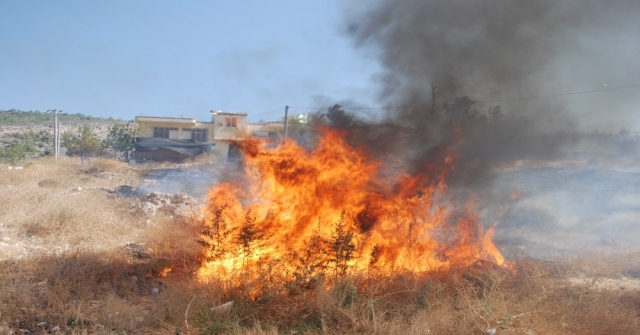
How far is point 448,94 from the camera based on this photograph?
456 inches

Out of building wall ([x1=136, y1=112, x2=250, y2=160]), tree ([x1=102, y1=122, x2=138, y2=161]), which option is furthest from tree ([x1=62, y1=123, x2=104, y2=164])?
building wall ([x1=136, y1=112, x2=250, y2=160])

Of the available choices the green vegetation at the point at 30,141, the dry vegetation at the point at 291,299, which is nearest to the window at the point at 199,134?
the green vegetation at the point at 30,141

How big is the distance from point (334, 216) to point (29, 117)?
77.2m

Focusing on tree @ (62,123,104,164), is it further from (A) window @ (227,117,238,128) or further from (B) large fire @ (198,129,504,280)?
(B) large fire @ (198,129,504,280)

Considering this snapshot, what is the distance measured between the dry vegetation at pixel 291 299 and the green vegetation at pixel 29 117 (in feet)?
211

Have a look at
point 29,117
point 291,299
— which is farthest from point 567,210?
point 29,117

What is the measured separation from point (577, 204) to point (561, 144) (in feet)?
18.1

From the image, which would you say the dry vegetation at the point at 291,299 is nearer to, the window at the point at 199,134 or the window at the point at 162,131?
the window at the point at 199,134

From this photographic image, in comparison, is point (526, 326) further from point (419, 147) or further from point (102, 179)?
point (102, 179)

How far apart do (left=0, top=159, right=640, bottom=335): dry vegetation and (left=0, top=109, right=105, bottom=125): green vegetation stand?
64.2 meters

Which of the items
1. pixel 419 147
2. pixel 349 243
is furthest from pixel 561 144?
pixel 349 243

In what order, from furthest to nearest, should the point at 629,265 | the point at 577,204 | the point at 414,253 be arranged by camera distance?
the point at 577,204 < the point at 629,265 < the point at 414,253

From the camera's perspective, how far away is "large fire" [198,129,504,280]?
833cm

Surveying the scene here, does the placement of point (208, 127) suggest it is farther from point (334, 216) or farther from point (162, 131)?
point (334, 216)
